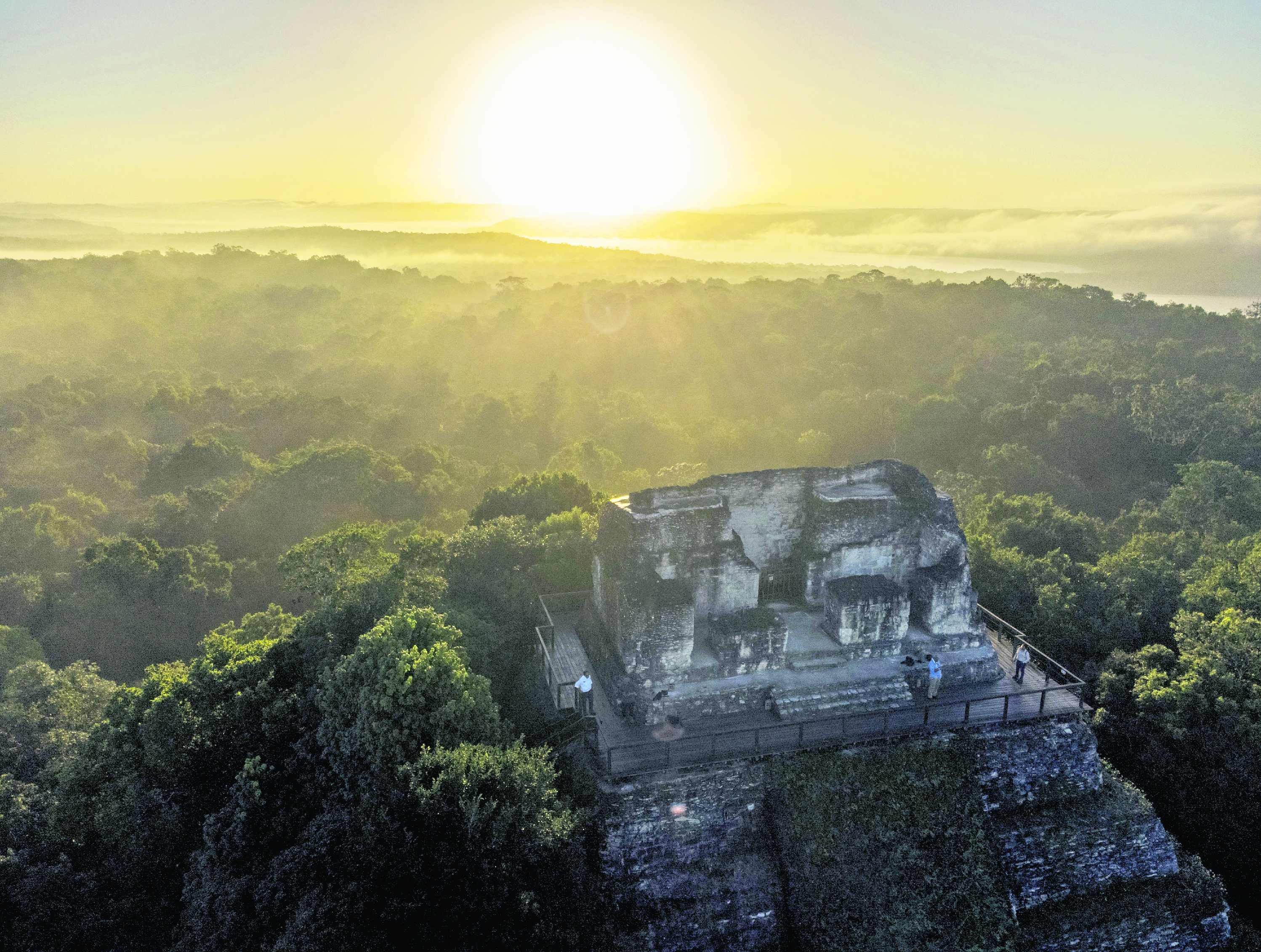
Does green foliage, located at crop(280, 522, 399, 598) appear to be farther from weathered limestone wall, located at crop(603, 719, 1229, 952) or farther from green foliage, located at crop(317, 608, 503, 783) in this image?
weathered limestone wall, located at crop(603, 719, 1229, 952)

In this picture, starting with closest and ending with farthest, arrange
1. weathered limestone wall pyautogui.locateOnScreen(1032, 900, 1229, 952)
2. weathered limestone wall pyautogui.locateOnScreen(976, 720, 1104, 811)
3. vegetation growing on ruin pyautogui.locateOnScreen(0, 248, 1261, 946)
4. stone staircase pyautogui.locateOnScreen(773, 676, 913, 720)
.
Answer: weathered limestone wall pyautogui.locateOnScreen(1032, 900, 1229, 952), weathered limestone wall pyautogui.locateOnScreen(976, 720, 1104, 811), stone staircase pyautogui.locateOnScreen(773, 676, 913, 720), vegetation growing on ruin pyautogui.locateOnScreen(0, 248, 1261, 946)

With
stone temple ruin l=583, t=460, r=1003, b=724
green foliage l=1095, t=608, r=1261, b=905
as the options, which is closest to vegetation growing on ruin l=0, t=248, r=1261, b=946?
green foliage l=1095, t=608, r=1261, b=905

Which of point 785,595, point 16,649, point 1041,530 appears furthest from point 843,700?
point 16,649

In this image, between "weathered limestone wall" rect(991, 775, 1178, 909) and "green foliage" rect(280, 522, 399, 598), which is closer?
"weathered limestone wall" rect(991, 775, 1178, 909)

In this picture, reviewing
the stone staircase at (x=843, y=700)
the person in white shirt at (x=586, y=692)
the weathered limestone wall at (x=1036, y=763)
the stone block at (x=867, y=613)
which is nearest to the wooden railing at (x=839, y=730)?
the stone staircase at (x=843, y=700)

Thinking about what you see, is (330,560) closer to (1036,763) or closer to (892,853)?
(892,853)

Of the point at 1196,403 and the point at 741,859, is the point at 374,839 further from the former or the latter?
the point at 1196,403
